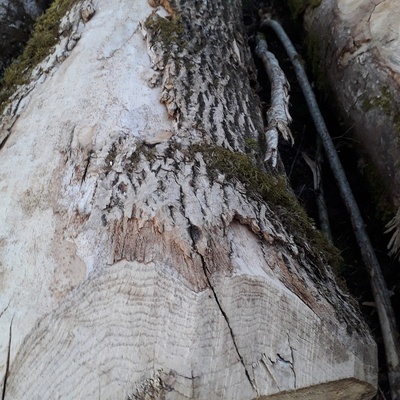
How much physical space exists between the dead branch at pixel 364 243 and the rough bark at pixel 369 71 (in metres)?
0.16

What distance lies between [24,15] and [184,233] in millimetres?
2462

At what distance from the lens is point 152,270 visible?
1.49 meters

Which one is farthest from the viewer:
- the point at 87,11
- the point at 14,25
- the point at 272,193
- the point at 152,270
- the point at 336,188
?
the point at 14,25

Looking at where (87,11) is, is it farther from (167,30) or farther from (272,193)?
(272,193)

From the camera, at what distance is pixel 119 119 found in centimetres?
203

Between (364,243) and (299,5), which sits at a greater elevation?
(299,5)

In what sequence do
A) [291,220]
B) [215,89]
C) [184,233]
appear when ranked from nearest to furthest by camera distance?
[184,233] < [291,220] < [215,89]

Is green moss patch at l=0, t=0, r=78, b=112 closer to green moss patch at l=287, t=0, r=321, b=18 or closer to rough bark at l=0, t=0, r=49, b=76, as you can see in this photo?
rough bark at l=0, t=0, r=49, b=76

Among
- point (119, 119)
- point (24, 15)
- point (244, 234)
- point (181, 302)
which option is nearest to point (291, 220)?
point (244, 234)

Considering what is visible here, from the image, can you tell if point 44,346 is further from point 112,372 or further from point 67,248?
point 67,248

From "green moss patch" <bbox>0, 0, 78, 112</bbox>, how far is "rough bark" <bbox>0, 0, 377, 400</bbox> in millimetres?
475

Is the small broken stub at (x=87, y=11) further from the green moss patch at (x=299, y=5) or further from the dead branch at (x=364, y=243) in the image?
the green moss patch at (x=299, y=5)

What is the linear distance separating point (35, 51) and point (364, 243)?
202cm

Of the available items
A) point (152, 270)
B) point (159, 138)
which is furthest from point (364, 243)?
point (152, 270)
